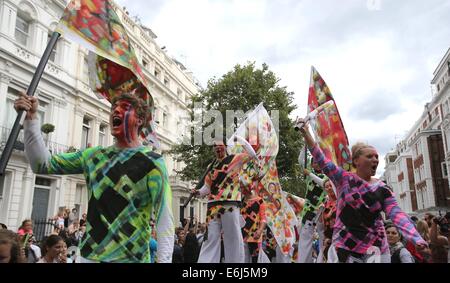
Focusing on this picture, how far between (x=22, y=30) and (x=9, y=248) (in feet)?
64.3

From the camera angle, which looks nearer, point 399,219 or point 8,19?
point 399,219

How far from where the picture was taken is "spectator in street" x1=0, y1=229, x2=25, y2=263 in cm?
260

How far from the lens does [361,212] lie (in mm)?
3250

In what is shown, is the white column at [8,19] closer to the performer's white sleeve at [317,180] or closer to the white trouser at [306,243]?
the performer's white sleeve at [317,180]

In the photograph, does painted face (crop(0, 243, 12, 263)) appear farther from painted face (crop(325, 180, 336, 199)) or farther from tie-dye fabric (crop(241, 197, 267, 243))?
painted face (crop(325, 180, 336, 199))

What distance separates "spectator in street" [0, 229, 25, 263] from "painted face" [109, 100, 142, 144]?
1006mm

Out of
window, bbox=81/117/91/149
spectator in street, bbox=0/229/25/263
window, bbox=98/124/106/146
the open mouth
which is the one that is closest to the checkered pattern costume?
the open mouth

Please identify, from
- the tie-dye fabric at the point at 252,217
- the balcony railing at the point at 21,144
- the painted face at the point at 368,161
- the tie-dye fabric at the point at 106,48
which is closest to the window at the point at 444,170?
the balcony railing at the point at 21,144

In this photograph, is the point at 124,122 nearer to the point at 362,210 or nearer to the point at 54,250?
the point at 362,210

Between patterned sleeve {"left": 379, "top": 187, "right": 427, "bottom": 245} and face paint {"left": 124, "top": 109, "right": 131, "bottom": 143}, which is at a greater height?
face paint {"left": 124, "top": 109, "right": 131, "bottom": 143}

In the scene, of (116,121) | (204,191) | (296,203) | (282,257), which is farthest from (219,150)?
(296,203)

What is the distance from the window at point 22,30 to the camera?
18859 mm
